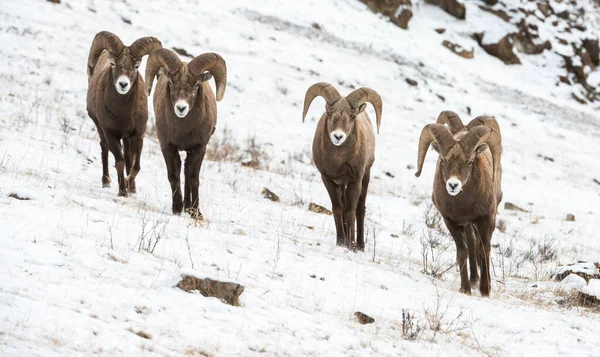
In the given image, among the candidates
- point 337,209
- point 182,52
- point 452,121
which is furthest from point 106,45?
point 182,52

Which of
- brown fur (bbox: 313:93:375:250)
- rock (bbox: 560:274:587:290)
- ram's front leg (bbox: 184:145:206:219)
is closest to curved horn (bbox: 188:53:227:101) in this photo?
ram's front leg (bbox: 184:145:206:219)

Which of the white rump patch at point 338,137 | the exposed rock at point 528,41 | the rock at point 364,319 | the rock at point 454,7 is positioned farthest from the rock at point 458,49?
the rock at point 364,319

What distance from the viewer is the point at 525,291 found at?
7809 millimetres

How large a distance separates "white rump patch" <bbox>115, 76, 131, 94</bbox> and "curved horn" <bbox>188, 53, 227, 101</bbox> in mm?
957

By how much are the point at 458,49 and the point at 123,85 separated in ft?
103

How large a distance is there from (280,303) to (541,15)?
141ft

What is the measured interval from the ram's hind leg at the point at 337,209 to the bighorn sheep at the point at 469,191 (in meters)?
1.37

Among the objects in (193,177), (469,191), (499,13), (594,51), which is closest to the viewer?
(469,191)

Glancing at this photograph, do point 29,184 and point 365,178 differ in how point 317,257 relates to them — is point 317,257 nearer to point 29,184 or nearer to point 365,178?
point 365,178

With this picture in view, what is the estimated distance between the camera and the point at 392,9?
38.8 m

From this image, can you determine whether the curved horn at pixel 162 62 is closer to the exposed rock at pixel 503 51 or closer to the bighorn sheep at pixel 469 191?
the bighorn sheep at pixel 469 191

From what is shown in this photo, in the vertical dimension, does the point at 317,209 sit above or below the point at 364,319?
below

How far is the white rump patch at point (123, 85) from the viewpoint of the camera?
867 cm

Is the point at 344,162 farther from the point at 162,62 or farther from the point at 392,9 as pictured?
the point at 392,9
